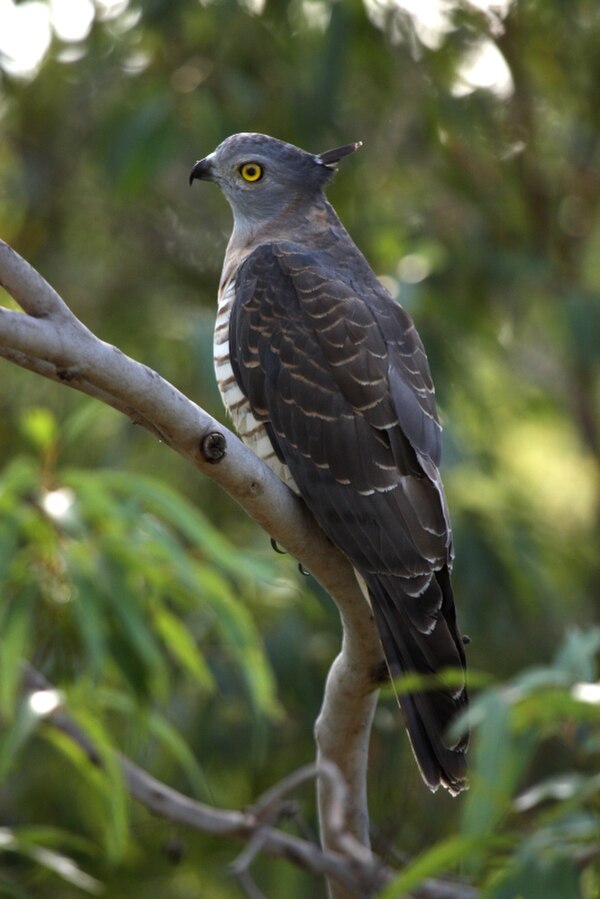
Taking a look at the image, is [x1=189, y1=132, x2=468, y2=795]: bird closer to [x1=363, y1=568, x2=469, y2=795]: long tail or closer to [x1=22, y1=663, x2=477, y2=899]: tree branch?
[x1=363, y1=568, x2=469, y2=795]: long tail

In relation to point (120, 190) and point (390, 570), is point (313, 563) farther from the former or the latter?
point (120, 190)

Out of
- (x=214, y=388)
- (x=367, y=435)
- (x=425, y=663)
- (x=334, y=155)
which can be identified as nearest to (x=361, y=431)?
(x=367, y=435)

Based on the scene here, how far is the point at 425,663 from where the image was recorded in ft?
10.2

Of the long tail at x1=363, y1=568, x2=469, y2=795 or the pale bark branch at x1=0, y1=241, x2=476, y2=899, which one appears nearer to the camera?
the pale bark branch at x1=0, y1=241, x2=476, y2=899

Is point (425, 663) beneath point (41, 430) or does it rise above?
beneath

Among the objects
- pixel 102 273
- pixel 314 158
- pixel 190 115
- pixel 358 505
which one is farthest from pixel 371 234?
pixel 358 505

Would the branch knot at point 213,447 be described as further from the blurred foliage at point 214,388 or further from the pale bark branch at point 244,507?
the blurred foliage at point 214,388

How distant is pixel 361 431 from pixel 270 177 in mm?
1169

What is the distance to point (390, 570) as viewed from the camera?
326 cm

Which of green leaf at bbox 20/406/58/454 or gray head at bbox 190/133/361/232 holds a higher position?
gray head at bbox 190/133/361/232

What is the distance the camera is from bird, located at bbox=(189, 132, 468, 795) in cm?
312

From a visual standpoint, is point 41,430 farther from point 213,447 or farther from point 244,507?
point 213,447

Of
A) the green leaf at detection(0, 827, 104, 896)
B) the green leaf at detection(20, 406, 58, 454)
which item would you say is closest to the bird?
the green leaf at detection(20, 406, 58, 454)

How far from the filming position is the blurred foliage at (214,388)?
13.7 ft
